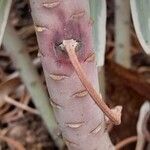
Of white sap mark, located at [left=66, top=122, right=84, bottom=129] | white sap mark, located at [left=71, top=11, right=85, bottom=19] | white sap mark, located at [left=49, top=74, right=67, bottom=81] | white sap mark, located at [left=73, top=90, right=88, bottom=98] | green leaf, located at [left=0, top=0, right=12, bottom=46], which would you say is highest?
white sap mark, located at [left=71, top=11, right=85, bottom=19]

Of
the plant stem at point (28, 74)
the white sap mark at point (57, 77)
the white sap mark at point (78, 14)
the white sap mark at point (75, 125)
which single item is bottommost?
the plant stem at point (28, 74)

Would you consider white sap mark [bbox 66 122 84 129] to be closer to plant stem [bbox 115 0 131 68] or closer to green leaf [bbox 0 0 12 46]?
green leaf [bbox 0 0 12 46]

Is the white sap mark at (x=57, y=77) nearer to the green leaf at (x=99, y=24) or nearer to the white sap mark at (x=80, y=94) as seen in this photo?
the white sap mark at (x=80, y=94)

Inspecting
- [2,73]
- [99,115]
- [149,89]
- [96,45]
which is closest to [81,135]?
[99,115]

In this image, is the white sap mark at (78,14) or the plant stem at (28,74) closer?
the white sap mark at (78,14)

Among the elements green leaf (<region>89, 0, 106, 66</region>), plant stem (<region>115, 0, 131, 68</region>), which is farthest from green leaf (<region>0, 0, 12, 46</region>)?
plant stem (<region>115, 0, 131, 68</region>)

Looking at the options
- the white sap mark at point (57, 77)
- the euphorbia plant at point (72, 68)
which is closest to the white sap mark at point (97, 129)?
the euphorbia plant at point (72, 68)
